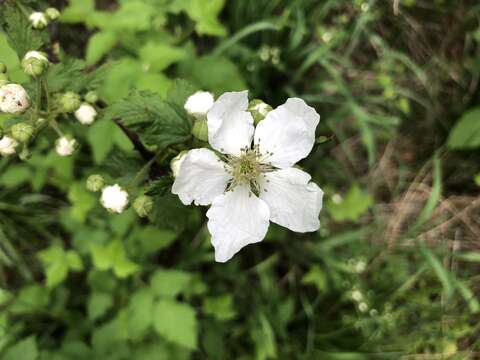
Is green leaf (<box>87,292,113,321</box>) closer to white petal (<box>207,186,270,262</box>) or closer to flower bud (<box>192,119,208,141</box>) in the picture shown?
white petal (<box>207,186,270,262</box>)

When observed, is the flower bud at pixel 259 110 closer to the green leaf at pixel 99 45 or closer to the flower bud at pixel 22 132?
the flower bud at pixel 22 132

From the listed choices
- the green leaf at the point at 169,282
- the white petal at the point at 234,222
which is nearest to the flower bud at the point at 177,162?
the white petal at the point at 234,222

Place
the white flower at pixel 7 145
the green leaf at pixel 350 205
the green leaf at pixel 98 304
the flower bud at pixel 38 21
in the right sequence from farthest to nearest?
the green leaf at pixel 350 205 < the green leaf at pixel 98 304 < the flower bud at pixel 38 21 < the white flower at pixel 7 145

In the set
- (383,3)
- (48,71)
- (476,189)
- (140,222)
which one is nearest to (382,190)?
(476,189)

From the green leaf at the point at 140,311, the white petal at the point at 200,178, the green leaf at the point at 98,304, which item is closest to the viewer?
the white petal at the point at 200,178

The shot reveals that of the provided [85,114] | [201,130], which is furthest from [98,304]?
[201,130]

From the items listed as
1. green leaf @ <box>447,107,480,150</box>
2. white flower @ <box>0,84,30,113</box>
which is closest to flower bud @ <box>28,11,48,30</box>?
white flower @ <box>0,84,30,113</box>

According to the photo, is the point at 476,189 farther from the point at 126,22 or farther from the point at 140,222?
the point at 126,22
